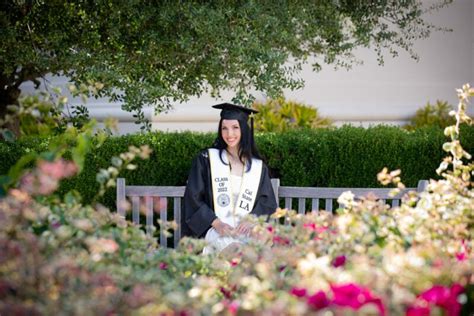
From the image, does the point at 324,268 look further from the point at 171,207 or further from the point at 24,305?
the point at 171,207

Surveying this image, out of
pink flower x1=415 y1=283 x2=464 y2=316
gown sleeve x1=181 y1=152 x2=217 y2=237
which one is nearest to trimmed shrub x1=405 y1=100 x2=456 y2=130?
gown sleeve x1=181 y1=152 x2=217 y2=237

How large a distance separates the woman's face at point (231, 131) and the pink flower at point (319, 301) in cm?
336

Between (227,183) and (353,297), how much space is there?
11.3 ft

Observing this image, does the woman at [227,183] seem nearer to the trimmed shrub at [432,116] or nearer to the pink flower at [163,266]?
the pink flower at [163,266]

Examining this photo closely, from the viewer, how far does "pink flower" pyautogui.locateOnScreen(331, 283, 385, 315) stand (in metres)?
1.69

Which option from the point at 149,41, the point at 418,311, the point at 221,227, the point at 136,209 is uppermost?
the point at 149,41

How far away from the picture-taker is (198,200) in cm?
502

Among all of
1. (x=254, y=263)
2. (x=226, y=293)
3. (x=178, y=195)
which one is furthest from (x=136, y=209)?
(x=254, y=263)

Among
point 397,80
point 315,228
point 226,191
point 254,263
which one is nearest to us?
point 254,263

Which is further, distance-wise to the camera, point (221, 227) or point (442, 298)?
point (221, 227)

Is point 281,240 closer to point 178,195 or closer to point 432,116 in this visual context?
point 178,195

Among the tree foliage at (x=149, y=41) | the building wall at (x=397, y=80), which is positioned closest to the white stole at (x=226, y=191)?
the tree foliage at (x=149, y=41)

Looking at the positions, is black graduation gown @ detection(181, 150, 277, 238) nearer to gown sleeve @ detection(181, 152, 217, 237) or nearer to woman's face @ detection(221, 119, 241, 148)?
gown sleeve @ detection(181, 152, 217, 237)

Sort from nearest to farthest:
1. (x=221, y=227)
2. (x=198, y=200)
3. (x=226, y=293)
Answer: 1. (x=226, y=293)
2. (x=221, y=227)
3. (x=198, y=200)
